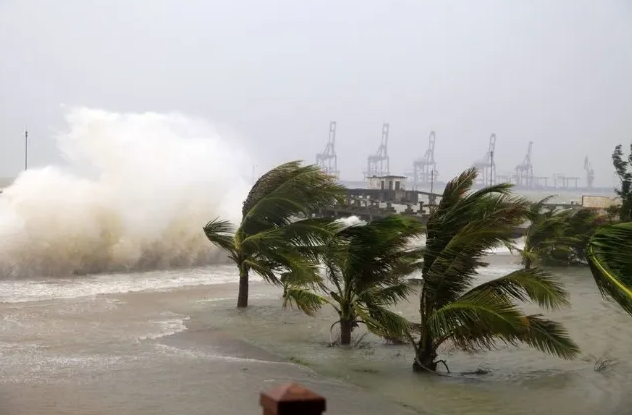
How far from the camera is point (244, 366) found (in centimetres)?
824

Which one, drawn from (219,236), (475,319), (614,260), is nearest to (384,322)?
(475,319)

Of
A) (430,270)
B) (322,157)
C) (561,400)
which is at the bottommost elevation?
(561,400)

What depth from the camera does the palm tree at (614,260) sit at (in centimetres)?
600

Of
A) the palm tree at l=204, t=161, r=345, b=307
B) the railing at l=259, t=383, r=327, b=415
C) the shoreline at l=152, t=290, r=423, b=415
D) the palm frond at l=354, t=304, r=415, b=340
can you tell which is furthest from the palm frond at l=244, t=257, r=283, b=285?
the railing at l=259, t=383, r=327, b=415

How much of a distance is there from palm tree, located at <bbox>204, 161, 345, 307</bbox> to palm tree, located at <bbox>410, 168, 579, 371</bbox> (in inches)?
126

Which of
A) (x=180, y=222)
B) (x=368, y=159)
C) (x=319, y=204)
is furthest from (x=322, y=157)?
(x=319, y=204)

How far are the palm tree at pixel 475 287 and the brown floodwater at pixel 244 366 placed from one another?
61cm

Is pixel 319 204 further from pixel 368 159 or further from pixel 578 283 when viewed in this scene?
pixel 368 159

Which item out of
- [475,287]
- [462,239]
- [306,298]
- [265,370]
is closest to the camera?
[462,239]

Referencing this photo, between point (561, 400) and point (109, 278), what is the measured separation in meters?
13.7

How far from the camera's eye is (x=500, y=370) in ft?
27.6

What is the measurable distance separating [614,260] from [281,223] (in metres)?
7.09

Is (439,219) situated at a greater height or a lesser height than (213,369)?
greater

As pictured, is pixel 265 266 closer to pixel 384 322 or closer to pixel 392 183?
pixel 384 322
